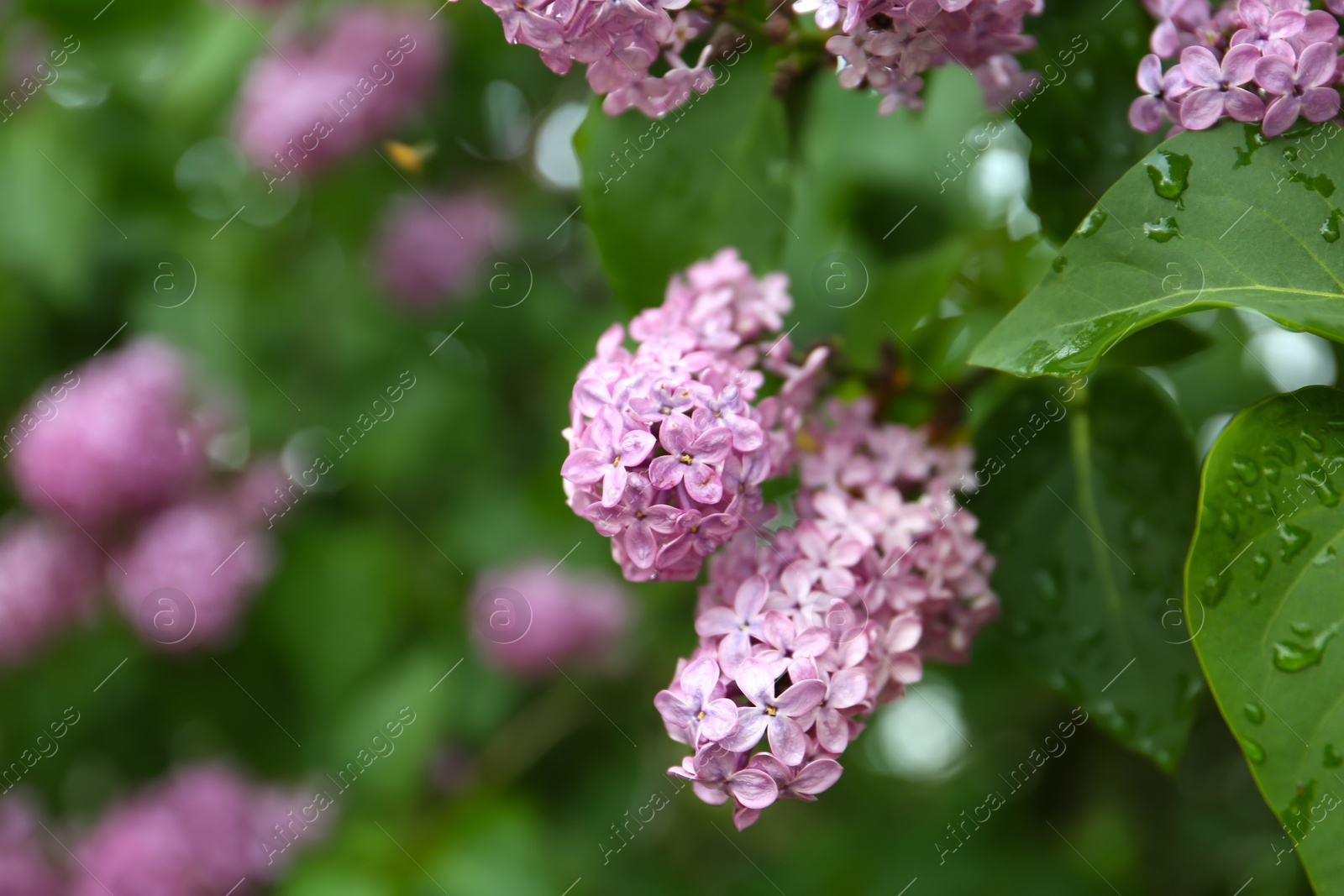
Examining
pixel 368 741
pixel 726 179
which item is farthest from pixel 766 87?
pixel 368 741

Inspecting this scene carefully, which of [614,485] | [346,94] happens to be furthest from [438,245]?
[614,485]

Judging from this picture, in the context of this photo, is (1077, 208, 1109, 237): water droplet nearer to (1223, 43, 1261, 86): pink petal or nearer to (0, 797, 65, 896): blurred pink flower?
(1223, 43, 1261, 86): pink petal

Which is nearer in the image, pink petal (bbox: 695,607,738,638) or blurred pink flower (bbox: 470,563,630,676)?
pink petal (bbox: 695,607,738,638)

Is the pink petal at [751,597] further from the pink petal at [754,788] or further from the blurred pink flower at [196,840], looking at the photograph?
the blurred pink flower at [196,840]

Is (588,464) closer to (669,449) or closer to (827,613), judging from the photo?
(669,449)

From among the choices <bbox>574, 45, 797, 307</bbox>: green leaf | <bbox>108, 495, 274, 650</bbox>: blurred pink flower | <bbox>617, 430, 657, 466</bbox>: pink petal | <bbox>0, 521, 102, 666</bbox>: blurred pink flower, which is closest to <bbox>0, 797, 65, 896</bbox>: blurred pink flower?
<bbox>0, 521, 102, 666</bbox>: blurred pink flower

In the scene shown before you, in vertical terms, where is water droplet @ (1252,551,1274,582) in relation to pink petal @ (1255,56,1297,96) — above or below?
below
